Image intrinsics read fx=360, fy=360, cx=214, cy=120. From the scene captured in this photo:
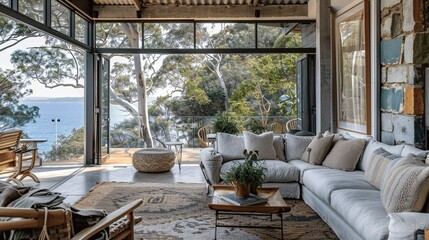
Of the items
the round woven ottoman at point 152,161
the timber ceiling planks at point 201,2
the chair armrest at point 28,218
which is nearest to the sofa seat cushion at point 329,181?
the chair armrest at point 28,218

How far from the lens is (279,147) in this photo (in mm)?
5543

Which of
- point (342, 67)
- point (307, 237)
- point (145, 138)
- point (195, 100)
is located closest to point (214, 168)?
point (307, 237)

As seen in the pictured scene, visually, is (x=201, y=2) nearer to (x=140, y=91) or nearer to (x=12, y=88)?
(x=140, y=91)

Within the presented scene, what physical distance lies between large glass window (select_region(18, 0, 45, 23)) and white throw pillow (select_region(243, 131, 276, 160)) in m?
3.34

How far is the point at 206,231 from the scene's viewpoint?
363 centimetres

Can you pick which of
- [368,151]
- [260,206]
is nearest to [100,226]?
[260,206]

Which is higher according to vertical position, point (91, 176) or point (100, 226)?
Answer: point (100, 226)

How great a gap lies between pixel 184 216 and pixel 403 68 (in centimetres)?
308

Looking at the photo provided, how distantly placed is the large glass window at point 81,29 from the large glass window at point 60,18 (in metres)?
0.35

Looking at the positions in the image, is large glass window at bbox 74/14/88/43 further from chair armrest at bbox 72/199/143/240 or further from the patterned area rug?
chair armrest at bbox 72/199/143/240

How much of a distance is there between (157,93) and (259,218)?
34.5 ft

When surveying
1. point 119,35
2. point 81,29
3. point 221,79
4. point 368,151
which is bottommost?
point 368,151

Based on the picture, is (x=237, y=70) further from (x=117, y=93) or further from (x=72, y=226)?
(x=72, y=226)

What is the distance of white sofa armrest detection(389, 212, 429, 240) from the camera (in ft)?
6.56
